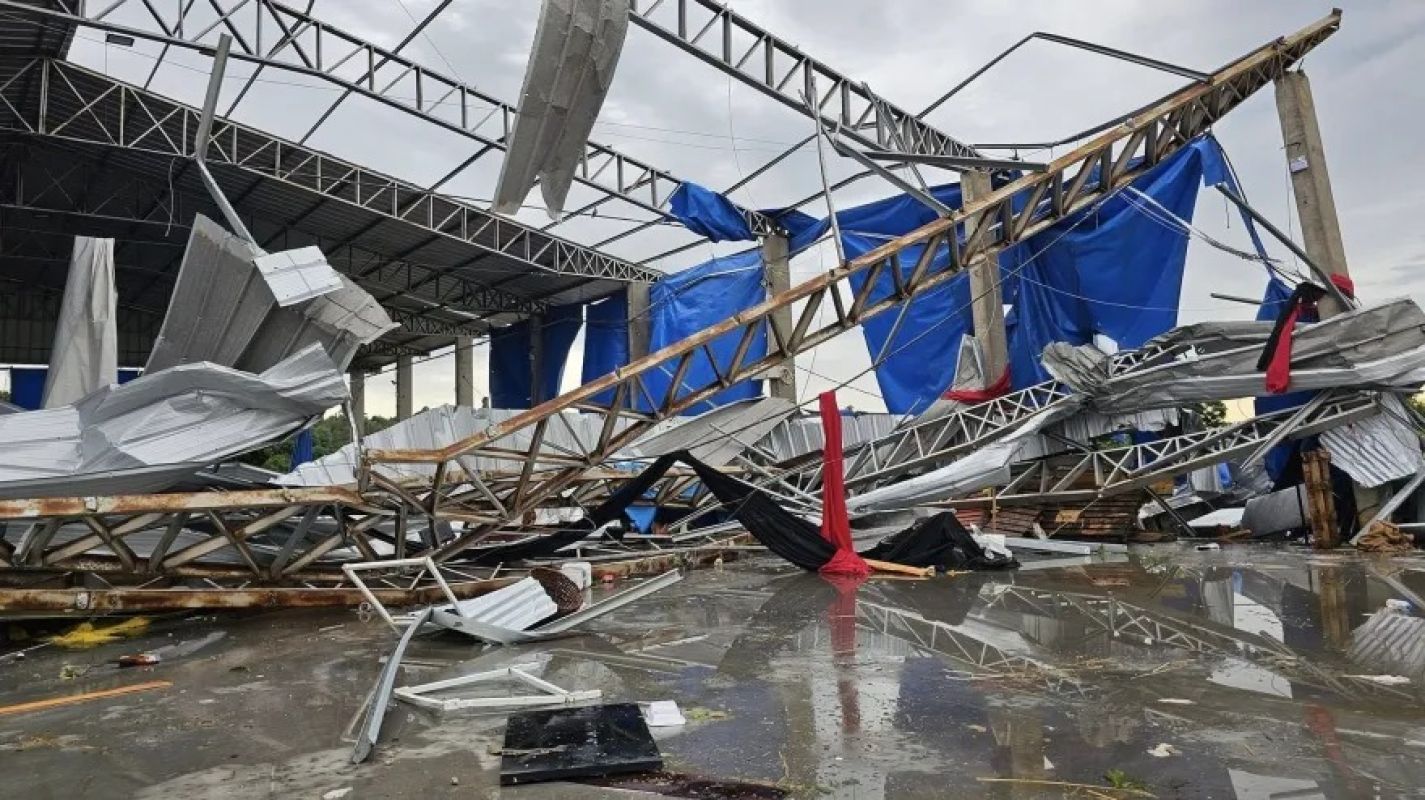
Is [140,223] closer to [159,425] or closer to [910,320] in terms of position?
[159,425]

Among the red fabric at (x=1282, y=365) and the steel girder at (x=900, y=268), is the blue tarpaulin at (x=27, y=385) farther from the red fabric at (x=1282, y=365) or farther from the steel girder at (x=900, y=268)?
the red fabric at (x=1282, y=365)

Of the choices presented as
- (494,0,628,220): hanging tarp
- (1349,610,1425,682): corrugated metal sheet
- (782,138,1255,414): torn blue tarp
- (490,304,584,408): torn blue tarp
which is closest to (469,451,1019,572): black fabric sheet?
(782,138,1255,414): torn blue tarp

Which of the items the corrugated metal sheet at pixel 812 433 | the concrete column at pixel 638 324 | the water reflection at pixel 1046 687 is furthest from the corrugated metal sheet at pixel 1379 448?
the concrete column at pixel 638 324

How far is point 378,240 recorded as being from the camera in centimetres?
2319

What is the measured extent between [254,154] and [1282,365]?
18204mm

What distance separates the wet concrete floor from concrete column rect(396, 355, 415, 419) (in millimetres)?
26298

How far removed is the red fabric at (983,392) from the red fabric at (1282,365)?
394cm

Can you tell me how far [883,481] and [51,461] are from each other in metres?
10.8

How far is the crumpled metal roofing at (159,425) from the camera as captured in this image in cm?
738

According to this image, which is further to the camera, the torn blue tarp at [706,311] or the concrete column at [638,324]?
the concrete column at [638,324]

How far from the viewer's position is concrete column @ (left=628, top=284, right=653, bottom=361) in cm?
2375

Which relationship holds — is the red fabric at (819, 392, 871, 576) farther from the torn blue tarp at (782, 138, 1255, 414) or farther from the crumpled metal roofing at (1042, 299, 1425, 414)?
the crumpled metal roofing at (1042, 299, 1425, 414)

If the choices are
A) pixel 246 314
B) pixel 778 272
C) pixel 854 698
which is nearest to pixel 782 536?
pixel 854 698

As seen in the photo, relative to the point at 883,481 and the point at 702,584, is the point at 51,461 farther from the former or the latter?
the point at 883,481
